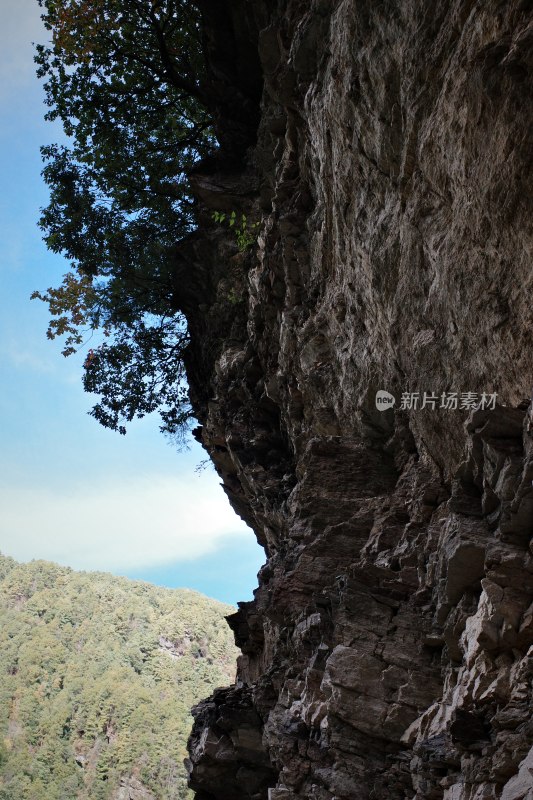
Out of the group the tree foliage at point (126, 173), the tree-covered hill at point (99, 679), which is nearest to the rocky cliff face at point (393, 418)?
the tree foliage at point (126, 173)

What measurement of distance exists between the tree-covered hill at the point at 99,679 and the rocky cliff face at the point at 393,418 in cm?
5889

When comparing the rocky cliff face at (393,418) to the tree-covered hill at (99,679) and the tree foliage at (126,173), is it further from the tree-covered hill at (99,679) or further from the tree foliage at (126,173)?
the tree-covered hill at (99,679)

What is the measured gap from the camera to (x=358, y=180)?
33.5ft

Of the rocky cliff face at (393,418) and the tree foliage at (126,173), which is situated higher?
the tree foliage at (126,173)

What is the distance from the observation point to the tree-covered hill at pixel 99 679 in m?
66.4

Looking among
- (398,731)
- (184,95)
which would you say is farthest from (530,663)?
(184,95)

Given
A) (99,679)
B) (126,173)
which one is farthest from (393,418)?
(99,679)

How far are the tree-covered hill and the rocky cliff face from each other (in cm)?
5889

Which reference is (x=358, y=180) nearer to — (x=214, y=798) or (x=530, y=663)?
(x=530, y=663)

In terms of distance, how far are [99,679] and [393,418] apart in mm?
79435

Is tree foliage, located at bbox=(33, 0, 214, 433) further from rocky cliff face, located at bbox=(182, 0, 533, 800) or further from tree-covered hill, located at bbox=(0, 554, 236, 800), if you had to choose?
tree-covered hill, located at bbox=(0, 554, 236, 800)

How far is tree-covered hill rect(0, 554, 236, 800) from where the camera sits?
218 ft

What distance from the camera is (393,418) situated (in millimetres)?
10656

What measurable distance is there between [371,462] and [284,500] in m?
3.87
